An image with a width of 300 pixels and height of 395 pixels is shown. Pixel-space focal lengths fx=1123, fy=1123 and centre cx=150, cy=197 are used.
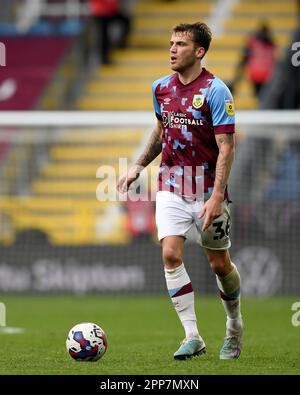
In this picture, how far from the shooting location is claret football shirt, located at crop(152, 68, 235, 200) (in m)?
7.85

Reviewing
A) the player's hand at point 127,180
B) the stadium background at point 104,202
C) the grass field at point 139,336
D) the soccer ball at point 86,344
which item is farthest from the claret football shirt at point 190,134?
the stadium background at point 104,202

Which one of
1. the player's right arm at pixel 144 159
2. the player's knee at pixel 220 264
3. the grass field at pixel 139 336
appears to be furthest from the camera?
the player's right arm at pixel 144 159

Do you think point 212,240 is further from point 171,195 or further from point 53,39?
point 53,39

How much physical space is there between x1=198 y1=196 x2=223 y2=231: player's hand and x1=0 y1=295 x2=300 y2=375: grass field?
95cm

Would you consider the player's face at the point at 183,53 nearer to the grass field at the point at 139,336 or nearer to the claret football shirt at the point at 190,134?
the claret football shirt at the point at 190,134

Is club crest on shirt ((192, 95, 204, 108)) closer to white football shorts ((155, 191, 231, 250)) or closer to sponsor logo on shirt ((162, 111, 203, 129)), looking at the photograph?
sponsor logo on shirt ((162, 111, 203, 129))

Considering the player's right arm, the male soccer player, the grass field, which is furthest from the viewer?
the player's right arm

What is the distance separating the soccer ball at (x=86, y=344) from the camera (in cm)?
771

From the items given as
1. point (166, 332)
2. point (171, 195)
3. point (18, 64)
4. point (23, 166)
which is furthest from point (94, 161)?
point (171, 195)

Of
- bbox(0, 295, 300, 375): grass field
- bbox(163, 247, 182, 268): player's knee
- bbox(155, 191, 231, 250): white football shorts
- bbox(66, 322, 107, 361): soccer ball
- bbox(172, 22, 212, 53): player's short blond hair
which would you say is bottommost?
bbox(0, 295, 300, 375): grass field

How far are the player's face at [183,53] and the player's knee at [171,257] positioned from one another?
1.27 m

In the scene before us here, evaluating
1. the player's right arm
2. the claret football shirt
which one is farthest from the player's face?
the player's right arm

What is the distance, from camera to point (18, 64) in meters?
21.1

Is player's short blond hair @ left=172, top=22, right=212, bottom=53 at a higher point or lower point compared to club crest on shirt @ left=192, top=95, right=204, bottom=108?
higher
